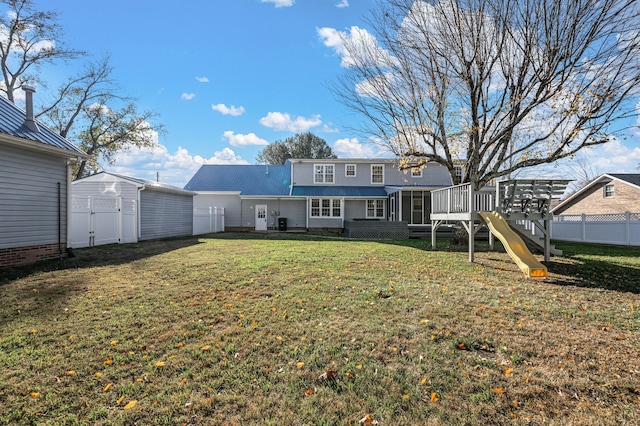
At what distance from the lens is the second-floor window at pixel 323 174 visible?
2344cm

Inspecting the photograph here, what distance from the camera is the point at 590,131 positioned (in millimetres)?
10391

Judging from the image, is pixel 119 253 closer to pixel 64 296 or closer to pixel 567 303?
pixel 64 296

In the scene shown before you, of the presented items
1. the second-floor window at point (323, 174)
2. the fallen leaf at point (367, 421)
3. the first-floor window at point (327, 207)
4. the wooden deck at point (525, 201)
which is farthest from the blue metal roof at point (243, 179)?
the fallen leaf at point (367, 421)

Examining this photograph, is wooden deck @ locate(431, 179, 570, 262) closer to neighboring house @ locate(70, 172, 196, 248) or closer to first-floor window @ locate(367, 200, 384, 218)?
neighboring house @ locate(70, 172, 196, 248)

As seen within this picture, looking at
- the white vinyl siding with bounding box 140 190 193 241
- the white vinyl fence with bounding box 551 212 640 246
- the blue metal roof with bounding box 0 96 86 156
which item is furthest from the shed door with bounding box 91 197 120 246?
the white vinyl fence with bounding box 551 212 640 246

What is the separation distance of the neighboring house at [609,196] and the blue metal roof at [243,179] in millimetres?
18423

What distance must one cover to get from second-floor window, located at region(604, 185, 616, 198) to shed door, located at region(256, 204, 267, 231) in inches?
955

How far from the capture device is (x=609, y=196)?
22375mm

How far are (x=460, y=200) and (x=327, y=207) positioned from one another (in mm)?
13131

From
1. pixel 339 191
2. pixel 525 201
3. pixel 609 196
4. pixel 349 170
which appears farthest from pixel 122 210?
pixel 609 196

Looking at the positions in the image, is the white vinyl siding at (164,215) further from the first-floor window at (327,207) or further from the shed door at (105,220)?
the first-floor window at (327,207)

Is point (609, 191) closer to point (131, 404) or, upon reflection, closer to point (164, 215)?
point (164, 215)

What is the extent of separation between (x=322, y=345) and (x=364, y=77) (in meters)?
12.0

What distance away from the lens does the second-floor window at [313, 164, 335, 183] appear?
23438 mm
